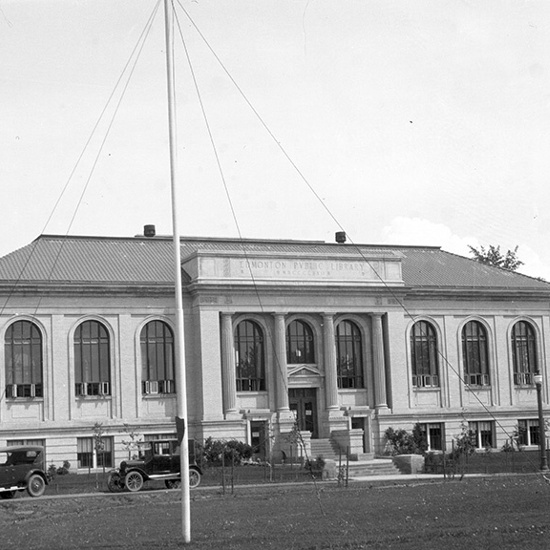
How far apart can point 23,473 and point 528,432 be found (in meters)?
33.2

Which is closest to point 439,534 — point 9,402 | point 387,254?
point 9,402

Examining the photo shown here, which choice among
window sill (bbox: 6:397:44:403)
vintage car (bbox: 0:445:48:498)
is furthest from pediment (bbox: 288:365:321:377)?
vintage car (bbox: 0:445:48:498)

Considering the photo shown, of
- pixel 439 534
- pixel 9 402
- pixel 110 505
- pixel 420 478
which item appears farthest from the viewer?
pixel 9 402

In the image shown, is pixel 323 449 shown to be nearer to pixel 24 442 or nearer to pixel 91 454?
pixel 91 454

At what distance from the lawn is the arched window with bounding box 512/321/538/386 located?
89.0ft

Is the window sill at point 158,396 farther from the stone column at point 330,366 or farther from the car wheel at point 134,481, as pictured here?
the car wheel at point 134,481

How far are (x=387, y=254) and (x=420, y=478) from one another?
1875 centimetres

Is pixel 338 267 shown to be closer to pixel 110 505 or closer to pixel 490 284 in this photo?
pixel 490 284

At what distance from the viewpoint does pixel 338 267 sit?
6156 centimetres

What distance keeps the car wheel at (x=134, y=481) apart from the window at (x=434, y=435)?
2309 centimetres

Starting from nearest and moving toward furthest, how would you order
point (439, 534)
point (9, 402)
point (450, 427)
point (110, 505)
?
point (439, 534) < point (110, 505) < point (9, 402) < point (450, 427)

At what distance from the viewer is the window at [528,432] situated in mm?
64938

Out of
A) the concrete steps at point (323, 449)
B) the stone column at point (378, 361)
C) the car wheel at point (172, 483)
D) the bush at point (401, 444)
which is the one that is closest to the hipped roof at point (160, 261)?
the stone column at point (378, 361)

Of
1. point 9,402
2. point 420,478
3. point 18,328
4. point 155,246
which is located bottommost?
point 420,478
